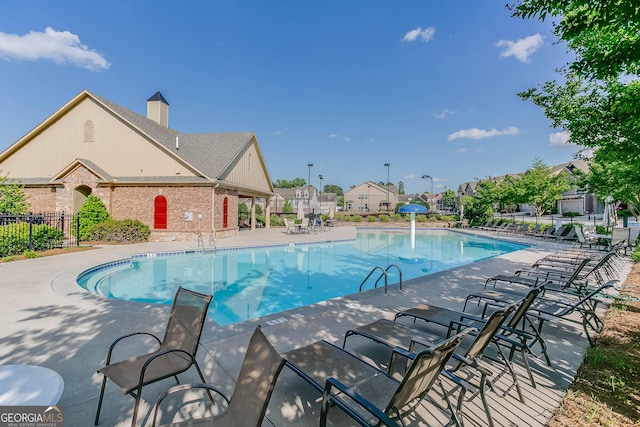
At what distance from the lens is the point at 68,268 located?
8953 mm

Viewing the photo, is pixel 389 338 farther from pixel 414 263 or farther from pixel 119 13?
pixel 119 13

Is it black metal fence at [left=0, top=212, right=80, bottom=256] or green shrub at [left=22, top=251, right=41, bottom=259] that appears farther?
black metal fence at [left=0, top=212, right=80, bottom=256]

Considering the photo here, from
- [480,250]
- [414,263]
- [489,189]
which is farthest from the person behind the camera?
[489,189]

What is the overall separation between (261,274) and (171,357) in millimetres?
8182

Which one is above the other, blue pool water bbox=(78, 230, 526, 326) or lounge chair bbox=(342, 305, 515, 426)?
lounge chair bbox=(342, 305, 515, 426)

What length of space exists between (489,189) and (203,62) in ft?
96.7

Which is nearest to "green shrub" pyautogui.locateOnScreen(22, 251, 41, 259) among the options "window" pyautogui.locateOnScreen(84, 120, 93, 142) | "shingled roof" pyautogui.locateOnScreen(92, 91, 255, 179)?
"shingled roof" pyautogui.locateOnScreen(92, 91, 255, 179)

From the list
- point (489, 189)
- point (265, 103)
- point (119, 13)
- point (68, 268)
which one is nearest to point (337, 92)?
point (265, 103)

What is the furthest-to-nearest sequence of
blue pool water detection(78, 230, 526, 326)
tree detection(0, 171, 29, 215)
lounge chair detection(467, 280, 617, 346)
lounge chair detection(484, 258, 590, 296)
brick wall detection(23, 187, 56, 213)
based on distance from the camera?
brick wall detection(23, 187, 56, 213) < tree detection(0, 171, 29, 215) < blue pool water detection(78, 230, 526, 326) < lounge chair detection(484, 258, 590, 296) < lounge chair detection(467, 280, 617, 346)

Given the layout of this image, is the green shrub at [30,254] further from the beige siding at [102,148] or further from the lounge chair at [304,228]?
the lounge chair at [304,228]

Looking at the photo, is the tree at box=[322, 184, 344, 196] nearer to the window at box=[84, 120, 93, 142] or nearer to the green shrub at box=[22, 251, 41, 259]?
the window at box=[84, 120, 93, 142]

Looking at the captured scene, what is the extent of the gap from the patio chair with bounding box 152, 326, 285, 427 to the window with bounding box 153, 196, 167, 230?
1811cm

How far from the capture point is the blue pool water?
811 centimetres

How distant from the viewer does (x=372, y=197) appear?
69312 millimetres
